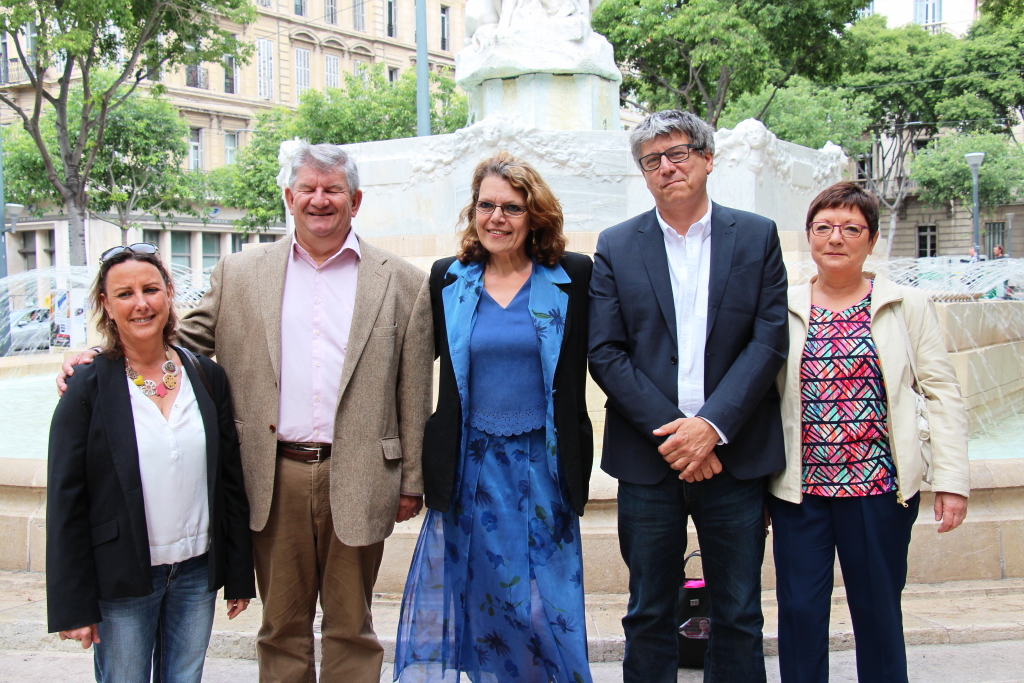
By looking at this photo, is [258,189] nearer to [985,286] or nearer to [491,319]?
[985,286]

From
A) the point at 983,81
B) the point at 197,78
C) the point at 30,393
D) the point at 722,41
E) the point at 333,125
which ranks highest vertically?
the point at 197,78

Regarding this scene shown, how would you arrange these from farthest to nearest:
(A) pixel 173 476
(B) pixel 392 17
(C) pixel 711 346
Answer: (B) pixel 392 17
(C) pixel 711 346
(A) pixel 173 476

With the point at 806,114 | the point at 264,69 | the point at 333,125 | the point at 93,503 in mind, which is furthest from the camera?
the point at 264,69

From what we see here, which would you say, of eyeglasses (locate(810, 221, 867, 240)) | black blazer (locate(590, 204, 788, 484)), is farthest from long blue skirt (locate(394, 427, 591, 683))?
eyeglasses (locate(810, 221, 867, 240))

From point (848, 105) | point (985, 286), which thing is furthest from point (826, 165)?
point (848, 105)

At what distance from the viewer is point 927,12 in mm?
50094

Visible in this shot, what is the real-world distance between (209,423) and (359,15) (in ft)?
142

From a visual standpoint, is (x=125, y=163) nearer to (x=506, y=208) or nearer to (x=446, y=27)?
(x=446, y=27)

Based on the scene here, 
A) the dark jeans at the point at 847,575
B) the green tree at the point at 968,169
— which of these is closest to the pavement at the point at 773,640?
the dark jeans at the point at 847,575

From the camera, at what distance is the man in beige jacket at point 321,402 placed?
291 cm

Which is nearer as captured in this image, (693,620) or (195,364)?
(195,364)

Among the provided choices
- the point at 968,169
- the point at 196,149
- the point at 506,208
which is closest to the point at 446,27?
the point at 196,149

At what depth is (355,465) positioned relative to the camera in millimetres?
2898

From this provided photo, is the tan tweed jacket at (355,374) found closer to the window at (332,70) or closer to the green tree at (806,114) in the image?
the green tree at (806,114)
